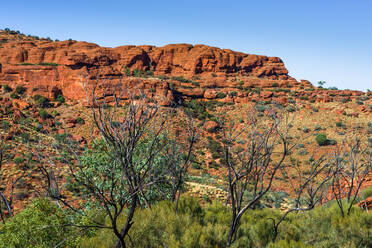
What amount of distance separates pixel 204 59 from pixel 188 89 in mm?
20595

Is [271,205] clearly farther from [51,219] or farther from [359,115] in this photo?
[359,115]

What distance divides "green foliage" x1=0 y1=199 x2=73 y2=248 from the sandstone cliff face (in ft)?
50.9

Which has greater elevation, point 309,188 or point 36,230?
point 36,230

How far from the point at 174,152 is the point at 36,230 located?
14.2 ft

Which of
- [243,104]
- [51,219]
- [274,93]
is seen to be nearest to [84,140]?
[51,219]

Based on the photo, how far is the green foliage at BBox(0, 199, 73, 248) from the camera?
4.66 metres

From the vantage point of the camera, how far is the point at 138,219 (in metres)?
6.00

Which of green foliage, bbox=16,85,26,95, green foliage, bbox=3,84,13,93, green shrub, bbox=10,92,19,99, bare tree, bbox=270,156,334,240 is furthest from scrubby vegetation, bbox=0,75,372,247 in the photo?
green foliage, bbox=3,84,13,93

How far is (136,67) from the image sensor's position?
Answer: 57.6 m

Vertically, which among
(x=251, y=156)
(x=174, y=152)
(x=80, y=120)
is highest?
(x=251, y=156)

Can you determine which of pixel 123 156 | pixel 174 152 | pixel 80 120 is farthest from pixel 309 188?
pixel 80 120

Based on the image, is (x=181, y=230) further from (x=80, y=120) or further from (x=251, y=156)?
(x=80, y=120)

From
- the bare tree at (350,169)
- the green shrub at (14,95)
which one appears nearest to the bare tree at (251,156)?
the bare tree at (350,169)

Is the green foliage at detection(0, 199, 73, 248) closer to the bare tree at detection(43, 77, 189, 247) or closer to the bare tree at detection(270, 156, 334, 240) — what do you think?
the bare tree at detection(43, 77, 189, 247)
